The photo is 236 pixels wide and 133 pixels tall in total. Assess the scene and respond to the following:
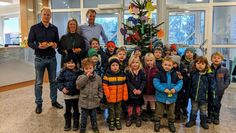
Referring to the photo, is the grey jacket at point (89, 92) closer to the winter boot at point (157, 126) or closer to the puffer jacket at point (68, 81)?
the puffer jacket at point (68, 81)

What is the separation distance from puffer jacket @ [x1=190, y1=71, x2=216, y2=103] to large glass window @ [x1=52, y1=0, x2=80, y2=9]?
4.60 m

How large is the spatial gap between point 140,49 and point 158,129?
49.5 inches

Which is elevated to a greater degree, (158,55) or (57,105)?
(158,55)

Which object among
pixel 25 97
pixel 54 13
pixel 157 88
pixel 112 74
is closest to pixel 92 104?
pixel 112 74

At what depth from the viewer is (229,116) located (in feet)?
12.2

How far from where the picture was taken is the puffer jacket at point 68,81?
306 centimetres

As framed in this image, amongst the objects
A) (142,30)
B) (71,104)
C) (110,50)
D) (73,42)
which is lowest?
(71,104)

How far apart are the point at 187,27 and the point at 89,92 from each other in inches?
161

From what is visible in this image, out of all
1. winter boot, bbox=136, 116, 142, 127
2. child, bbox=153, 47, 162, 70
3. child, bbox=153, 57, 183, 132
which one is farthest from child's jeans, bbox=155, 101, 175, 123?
child, bbox=153, 47, 162, 70

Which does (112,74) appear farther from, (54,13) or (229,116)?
(54,13)

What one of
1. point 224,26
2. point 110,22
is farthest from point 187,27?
point 110,22

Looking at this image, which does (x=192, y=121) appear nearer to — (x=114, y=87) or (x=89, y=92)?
(x=114, y=87)

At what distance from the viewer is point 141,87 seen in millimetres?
3180

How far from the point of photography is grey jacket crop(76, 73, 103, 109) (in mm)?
2938
